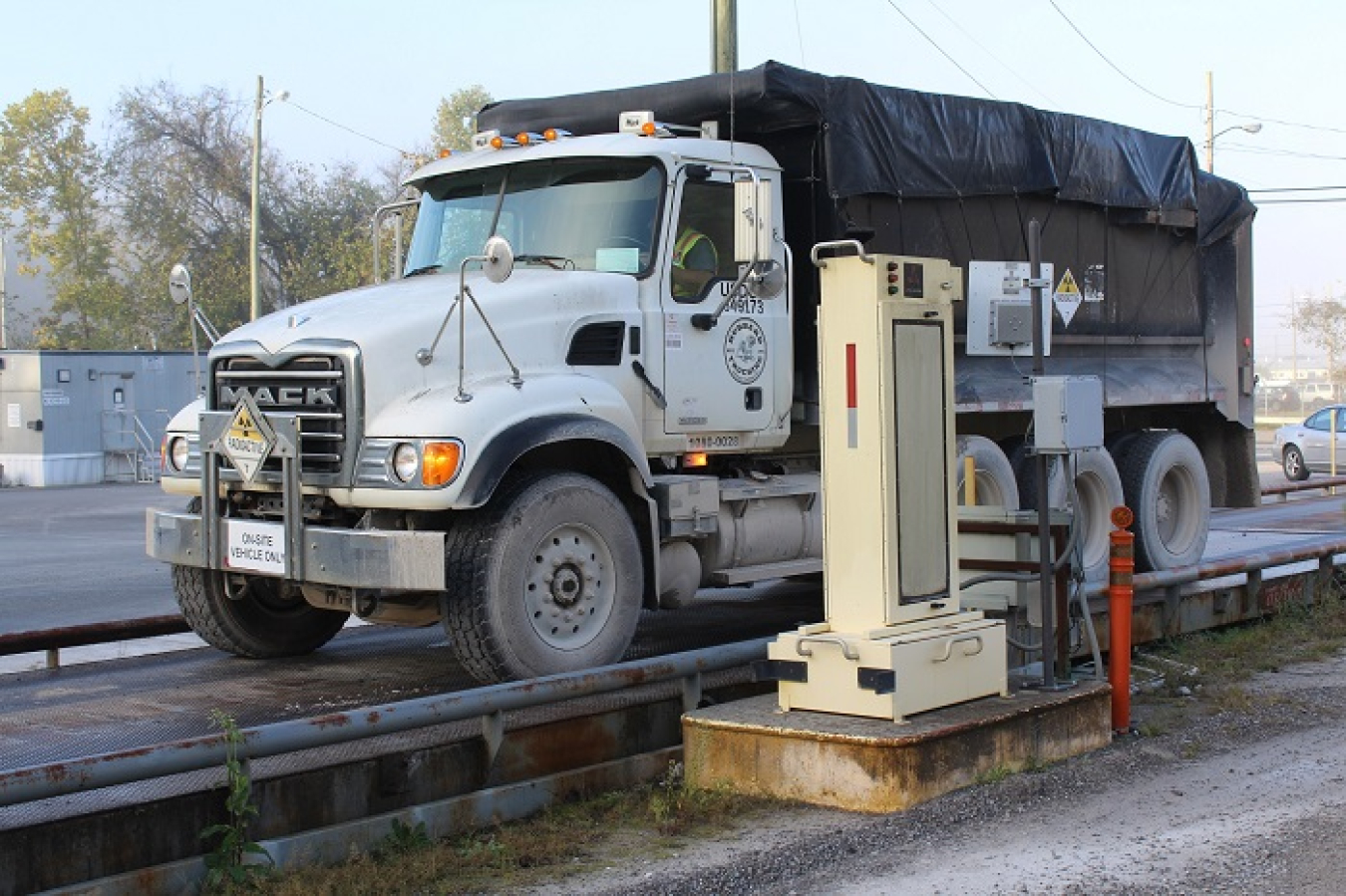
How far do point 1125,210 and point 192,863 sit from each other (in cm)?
940

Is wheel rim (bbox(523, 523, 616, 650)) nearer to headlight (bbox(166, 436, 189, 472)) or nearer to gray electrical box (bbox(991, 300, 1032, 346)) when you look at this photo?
headlight (bbox(166, 436, 189, 472))

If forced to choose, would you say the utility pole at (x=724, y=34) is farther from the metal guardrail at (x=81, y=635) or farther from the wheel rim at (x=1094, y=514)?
the metal guardrail at (x=81, y=635)

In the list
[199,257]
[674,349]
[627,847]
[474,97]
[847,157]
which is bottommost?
[627,847]

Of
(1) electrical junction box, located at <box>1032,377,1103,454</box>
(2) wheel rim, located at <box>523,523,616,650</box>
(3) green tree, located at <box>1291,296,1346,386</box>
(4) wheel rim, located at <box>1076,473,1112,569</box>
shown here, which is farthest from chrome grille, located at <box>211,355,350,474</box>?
(3) green tree, located at <box>1291,296,1346,386</box>

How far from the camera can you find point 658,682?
746 cm

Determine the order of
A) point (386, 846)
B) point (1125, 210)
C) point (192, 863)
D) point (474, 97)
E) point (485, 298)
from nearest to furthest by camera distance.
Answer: point (192, 863)
point (386, 846)
point (485, 298)
point (1125, 210)
point (474, 97)

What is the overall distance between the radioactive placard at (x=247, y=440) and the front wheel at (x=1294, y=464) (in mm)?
26756

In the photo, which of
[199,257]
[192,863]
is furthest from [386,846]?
[199,257]

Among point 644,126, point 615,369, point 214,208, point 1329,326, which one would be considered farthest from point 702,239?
point 1329,326

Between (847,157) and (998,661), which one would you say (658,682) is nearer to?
(998,661)

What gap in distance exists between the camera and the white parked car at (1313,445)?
100ft

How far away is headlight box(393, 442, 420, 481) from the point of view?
7516 millimetres

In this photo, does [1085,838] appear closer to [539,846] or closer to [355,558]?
[539,846]

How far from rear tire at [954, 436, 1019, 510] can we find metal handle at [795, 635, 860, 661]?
12.4 ft
